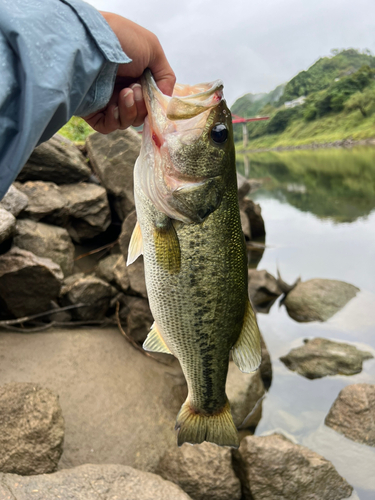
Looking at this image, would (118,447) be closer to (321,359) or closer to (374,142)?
(321,359)

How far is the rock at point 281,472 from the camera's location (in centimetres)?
343

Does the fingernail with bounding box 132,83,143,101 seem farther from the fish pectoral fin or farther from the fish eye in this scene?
the fish pectoral fin

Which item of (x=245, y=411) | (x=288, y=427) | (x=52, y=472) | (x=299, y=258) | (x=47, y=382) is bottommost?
(x=299, y=258)

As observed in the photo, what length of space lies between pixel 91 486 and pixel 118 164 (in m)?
5.28

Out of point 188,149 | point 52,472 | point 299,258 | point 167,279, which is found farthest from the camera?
point 299,258

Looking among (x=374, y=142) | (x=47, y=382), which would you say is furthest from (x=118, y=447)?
(x=374, y=142)

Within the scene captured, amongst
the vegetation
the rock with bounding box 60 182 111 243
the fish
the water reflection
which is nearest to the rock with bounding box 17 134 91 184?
the rock with bounding box 60 182 111 243

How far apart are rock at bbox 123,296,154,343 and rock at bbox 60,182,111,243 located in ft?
6.56

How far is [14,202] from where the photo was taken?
5.14m

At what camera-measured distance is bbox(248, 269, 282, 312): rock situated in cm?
752

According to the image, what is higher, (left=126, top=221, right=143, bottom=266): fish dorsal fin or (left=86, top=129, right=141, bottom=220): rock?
(left=126, top=221, right=143, bottom=266): fish dorsal fin

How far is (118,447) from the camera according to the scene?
12.4 feet

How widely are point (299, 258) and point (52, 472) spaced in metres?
10.4

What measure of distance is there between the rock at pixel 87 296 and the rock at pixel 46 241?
1.78 feet
